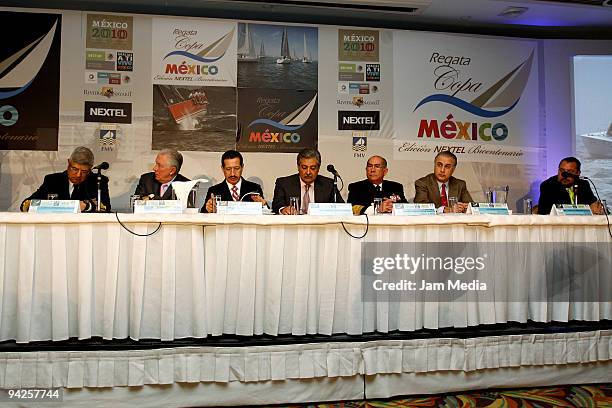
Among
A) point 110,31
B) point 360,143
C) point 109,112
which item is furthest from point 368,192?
point 110,31

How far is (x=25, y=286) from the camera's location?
1.86m

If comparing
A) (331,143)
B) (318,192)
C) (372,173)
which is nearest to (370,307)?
(318,192)

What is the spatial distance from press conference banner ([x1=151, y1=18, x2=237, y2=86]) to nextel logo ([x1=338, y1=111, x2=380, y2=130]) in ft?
3.25

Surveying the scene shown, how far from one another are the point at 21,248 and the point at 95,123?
2.44 meters

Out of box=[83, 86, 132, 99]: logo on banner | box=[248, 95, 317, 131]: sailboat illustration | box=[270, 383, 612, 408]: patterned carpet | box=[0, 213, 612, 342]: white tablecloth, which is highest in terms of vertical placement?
box=[83, 86, 132, 99]: logo on banner

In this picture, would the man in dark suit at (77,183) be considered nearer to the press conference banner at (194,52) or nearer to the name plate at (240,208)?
the press conference banner at (194,52)

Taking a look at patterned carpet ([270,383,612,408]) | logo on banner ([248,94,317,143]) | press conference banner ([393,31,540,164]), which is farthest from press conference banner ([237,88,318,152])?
patterned carpet ([270,383,612,408])

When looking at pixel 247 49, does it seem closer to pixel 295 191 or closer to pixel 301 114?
pixel 301 114

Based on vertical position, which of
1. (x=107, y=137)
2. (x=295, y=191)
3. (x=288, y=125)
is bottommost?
(x=295, y=191)

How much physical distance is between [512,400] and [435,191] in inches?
71.1

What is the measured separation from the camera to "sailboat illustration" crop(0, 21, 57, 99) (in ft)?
13.0

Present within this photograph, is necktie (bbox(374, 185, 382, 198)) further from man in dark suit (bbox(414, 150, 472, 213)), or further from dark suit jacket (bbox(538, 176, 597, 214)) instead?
dark suit jacket (bbox(538, 176, 597, 214))

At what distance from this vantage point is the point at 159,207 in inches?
80.6

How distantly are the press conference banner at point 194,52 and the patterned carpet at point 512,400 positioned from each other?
302cm
